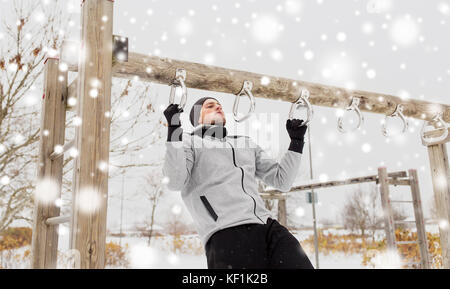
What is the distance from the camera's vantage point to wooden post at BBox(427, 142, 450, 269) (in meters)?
3.10

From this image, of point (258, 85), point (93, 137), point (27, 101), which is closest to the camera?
point (93, 137)

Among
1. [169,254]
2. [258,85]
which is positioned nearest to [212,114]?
[258,85]

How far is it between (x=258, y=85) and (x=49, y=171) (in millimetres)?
1319

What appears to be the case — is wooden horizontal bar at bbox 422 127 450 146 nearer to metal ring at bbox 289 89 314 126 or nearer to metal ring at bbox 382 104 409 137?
metal ring at bbox 382 104 409 137

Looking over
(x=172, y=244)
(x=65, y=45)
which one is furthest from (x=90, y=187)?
(x=172, y=244)

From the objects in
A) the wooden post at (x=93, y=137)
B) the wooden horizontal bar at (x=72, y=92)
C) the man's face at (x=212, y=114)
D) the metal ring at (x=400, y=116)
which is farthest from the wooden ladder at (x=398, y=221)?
the wooden post at (x=93, y=137)

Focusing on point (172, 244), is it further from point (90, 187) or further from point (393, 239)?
point (90, 187)

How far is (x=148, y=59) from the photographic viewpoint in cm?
187

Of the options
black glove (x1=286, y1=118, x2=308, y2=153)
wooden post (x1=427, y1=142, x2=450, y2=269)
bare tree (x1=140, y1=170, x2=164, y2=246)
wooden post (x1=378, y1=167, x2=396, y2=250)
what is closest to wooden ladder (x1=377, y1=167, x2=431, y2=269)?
wooden post (x1=378, y1=167, x2=396, y2=250)

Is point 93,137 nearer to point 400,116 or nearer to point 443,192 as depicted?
point 400,116

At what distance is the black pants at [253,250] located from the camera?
1.65m

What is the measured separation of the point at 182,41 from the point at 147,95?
2.64m

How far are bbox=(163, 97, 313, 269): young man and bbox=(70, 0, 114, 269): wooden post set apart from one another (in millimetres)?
303

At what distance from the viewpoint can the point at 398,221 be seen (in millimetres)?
5973
